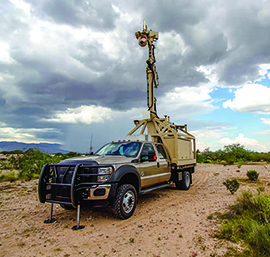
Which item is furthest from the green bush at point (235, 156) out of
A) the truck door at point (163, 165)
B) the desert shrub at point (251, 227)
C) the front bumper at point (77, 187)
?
the front bumper at point (77, 187)

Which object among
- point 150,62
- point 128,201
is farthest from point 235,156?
point 128,201

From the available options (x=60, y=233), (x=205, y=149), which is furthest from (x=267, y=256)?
(x=205, y=149)

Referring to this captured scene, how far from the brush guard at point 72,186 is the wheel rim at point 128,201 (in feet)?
2.18

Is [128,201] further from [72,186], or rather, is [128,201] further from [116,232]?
[72,186]

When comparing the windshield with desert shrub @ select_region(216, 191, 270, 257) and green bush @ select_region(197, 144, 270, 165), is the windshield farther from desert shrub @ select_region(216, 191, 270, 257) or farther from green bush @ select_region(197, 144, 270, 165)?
green bush @ select_region(197, 144, 270, 165)

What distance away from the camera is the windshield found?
20.3ft

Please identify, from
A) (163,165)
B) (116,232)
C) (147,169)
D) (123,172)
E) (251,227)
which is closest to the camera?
(251,227)

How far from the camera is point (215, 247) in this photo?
3.45 meters

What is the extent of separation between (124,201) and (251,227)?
262 cm

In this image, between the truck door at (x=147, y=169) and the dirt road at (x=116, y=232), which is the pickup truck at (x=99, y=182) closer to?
the truck door at (x=147, y=169)

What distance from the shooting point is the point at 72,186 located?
169 inches

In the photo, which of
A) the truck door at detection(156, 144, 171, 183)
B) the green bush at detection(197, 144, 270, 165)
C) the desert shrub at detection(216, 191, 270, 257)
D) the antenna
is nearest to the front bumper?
the desert shrub at detection(216, 191, 270, 257)

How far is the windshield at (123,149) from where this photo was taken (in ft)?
20.3

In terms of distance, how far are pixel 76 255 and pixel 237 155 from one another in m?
28.8
